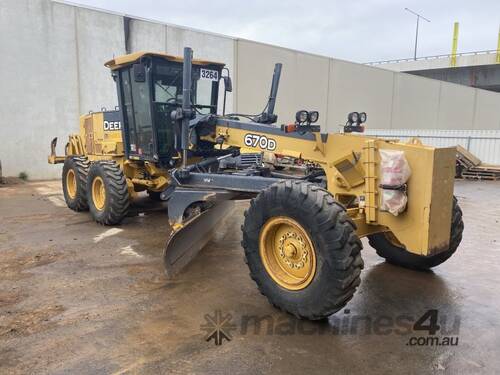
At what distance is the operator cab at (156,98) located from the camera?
6555 mm

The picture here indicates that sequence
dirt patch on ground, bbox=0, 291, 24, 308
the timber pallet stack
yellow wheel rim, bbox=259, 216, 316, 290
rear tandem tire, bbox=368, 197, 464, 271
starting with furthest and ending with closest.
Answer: the timber pallet stack
rear tandem tire, bbox=368, 197, 464, 271
dirt patch on ground, bbox=0, 291, 24, 308
yellow wheel rim, bbox=259, 216, 316, 290

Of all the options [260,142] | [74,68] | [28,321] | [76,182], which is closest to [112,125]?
[76,182]

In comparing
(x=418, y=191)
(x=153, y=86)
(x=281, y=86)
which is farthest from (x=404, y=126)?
(x=418, y=191)

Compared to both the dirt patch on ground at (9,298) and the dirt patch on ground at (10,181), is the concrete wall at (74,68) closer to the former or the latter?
the dirt patch on ground at (10,181)

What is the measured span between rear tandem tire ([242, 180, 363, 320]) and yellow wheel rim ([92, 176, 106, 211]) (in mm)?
4173

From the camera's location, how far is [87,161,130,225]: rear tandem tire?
271 inches

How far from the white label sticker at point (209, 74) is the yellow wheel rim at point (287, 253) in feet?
12.1

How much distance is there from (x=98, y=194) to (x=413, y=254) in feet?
17.2

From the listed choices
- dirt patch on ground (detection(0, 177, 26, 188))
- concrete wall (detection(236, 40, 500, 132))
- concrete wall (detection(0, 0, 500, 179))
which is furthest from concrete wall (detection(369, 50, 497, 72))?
dirt patch on ground (detection(0, 177, 26, 188))

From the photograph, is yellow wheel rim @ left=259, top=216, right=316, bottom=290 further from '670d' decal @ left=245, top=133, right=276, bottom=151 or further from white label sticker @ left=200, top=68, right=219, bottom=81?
white label sticker @ left=200, top=68, right=219, bottom=81

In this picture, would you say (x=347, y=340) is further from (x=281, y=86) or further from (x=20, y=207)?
(x=281, y=86)

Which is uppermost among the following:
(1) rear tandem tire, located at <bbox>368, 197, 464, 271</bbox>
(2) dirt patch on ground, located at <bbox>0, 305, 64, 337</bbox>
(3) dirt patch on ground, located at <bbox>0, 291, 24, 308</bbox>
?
(1) rear tandem tire, located at <bbox>368, 197, 464, 271</bbox>

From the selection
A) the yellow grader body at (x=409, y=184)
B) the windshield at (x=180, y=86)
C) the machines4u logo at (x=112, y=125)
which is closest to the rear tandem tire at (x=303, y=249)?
the yellow grader body at (x=409, y=184)

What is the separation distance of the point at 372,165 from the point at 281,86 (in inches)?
690
